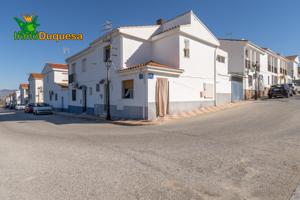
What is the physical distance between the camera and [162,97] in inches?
595

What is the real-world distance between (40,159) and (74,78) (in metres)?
20.3

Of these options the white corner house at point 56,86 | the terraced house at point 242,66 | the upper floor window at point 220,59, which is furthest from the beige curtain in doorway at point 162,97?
the white corner house at point 56,86

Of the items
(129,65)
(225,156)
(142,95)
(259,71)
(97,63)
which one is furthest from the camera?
(259,71)

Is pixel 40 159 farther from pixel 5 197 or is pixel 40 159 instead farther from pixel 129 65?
pixel 129 65

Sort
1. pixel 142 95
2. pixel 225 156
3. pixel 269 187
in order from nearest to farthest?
pixel 269 187 → pixel 225 156 → pixel 142 95

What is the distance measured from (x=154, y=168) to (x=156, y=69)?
10119mm

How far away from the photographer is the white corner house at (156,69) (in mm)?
15023

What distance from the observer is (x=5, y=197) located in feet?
12.4

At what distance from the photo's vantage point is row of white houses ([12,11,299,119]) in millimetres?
15188

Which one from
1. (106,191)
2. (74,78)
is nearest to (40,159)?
(106,191)

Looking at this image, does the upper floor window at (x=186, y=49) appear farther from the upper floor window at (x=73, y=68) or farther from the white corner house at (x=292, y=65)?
the white corner house at (x=292, y=65)

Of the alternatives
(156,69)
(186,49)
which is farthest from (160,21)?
(156,69)

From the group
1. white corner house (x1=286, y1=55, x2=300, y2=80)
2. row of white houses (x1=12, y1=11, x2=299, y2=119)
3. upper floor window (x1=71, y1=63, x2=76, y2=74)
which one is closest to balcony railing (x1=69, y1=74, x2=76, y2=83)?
row of white houses (x1=12, y1=11, x2=299, y2=119)

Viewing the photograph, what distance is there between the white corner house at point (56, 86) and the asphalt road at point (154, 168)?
71.0ft
